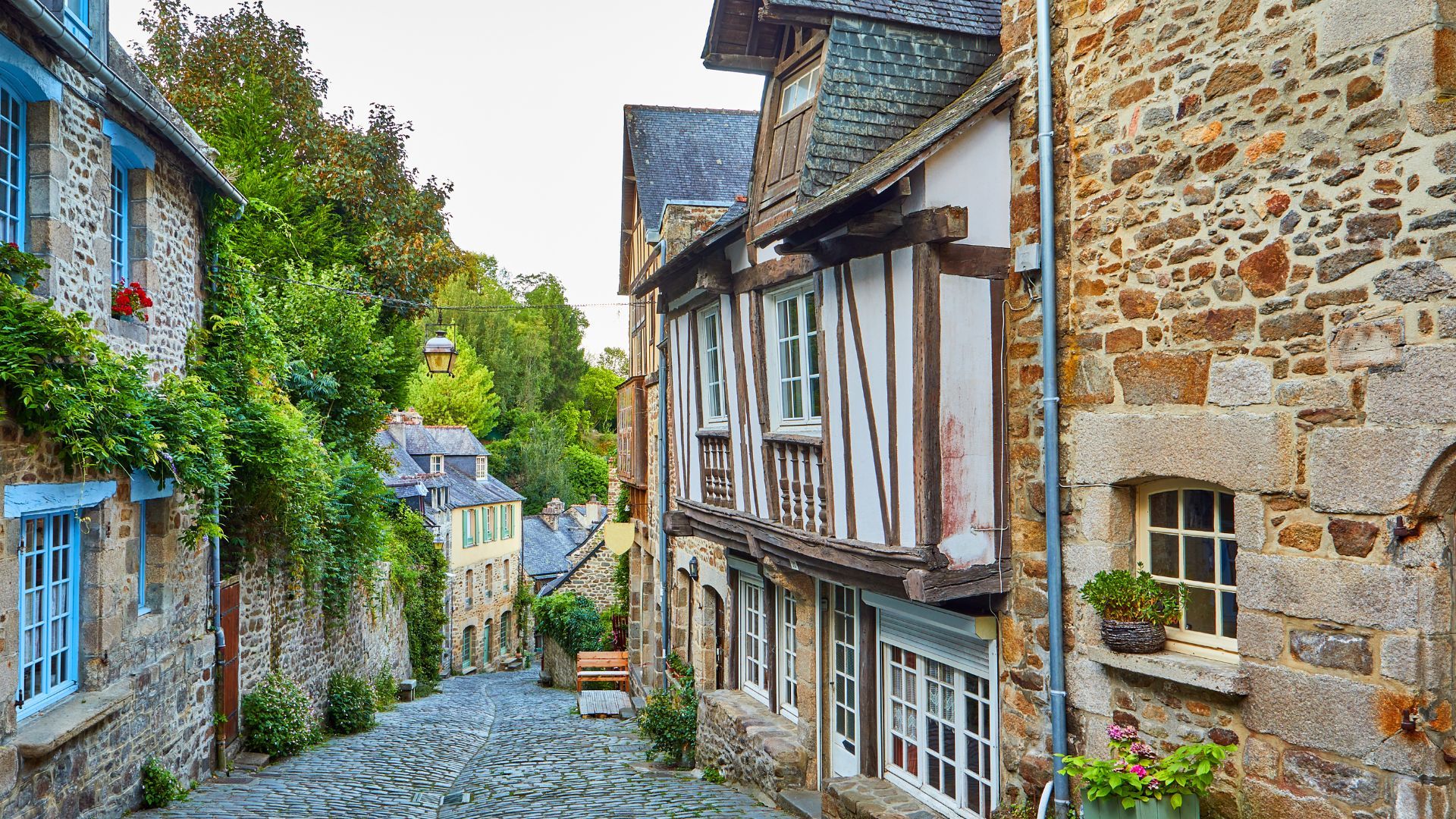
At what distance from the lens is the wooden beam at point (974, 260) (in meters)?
5.82

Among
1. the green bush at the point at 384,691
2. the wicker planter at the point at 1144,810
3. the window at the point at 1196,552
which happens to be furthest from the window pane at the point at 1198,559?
the green bush at the point at 384,691

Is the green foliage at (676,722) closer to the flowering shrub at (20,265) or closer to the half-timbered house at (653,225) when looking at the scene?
the half-timbered house at (653,225)

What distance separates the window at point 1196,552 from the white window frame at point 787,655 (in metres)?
4.37

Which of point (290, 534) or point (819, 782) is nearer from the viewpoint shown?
point (819, 782)

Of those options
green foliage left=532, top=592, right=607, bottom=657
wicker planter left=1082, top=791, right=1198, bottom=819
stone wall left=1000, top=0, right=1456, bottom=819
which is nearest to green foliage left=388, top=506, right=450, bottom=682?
green foliage left=532, top=592, right=607, bottom=657

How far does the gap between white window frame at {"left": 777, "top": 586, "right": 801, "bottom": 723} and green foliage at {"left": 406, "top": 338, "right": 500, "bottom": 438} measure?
3047 centimetres

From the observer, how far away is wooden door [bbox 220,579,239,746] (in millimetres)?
10133

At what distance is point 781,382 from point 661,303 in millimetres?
3393

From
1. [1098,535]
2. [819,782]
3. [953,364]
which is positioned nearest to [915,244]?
[953,364]

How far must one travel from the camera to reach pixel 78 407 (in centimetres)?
633

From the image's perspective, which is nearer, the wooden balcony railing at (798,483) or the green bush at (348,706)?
the wooden balcony railing at (798,483)

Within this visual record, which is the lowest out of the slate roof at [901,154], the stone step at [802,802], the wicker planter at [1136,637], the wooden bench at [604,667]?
the wooden bench at [604,667]

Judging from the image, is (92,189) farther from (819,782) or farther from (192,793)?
(819,782)

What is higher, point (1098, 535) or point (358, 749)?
point (1098, 535)
